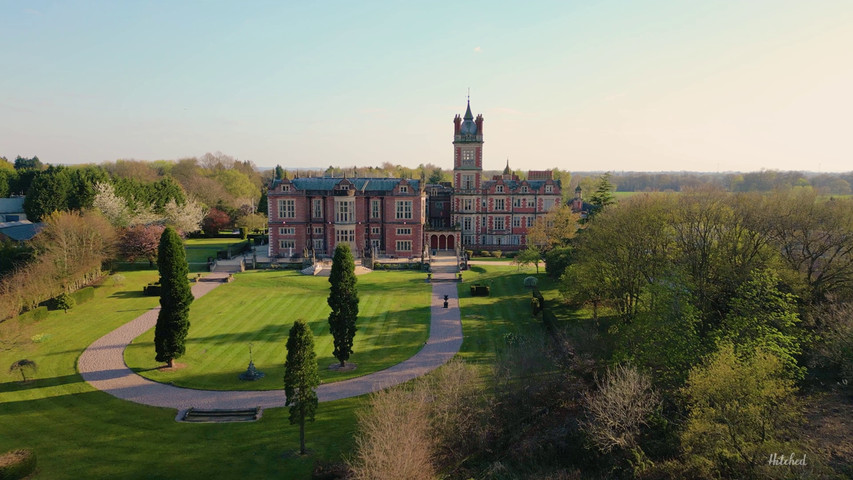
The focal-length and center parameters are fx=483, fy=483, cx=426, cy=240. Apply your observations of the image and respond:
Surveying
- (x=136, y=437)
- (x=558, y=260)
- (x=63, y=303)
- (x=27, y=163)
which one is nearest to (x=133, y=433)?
(x=136, y=437)

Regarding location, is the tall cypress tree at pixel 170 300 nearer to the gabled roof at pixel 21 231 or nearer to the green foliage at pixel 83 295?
the green foliage at pixel 83 295

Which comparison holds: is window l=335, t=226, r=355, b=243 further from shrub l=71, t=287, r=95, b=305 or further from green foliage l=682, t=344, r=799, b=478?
green foliage l=682, t=344, r=799, b=478

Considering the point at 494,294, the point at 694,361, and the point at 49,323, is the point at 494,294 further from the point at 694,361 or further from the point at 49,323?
the point at 49,323

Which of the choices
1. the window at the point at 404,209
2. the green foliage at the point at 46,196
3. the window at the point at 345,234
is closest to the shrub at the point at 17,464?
the window at the point at 345,234

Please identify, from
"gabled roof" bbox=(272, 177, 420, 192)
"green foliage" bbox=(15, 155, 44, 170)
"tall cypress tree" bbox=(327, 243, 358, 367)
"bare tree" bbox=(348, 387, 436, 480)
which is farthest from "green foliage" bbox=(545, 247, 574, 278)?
"green foliage" bbox=(15, 155, 44, 170)

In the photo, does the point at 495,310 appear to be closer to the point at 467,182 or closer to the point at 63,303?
the point at 467,182

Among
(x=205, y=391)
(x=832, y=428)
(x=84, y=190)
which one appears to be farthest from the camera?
(x=84, y=190)
